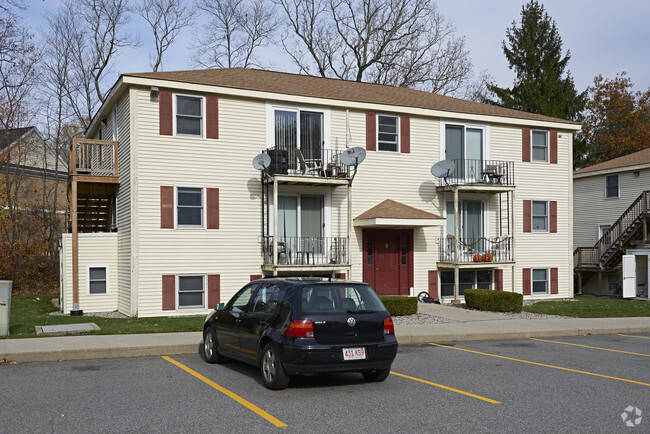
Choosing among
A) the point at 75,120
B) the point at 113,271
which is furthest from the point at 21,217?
the point at 113,271

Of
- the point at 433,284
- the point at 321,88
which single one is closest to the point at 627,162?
the point at 433,284

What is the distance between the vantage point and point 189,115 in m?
18.7

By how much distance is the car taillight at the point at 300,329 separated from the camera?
820 centimetres

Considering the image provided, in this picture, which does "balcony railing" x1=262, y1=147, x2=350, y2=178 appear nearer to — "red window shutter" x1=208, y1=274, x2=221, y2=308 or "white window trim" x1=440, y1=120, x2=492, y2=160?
"red window shutter" x1=208, y1=274, x2=221, y2=308

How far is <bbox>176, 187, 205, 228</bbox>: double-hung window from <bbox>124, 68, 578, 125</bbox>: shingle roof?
3158 millimetres

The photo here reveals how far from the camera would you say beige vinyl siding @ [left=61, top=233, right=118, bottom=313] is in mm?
18938

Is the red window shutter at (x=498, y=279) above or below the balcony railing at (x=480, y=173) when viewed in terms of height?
below

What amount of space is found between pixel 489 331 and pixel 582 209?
2131cm

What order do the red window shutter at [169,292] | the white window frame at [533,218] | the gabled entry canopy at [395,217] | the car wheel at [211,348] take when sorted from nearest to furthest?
1. the car wheel at [211,348]
2. the red window shutter at [169,292]
3. the gabled entry canopy at [395,217]
4. the white window frame at [533,218]

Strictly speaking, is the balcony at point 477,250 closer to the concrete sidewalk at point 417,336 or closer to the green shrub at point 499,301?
the green shrub at point 499,301

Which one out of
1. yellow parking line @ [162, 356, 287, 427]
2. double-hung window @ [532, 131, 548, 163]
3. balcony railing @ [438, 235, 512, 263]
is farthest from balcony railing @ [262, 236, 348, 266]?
double-hung window @ [532, 131, 548, 163]

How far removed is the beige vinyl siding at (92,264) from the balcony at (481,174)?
36.2ft

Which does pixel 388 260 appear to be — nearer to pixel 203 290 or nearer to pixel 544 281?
pixel 203 290

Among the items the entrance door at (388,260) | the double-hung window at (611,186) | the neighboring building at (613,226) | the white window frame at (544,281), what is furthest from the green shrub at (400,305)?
the double-hung window at (611,186)
